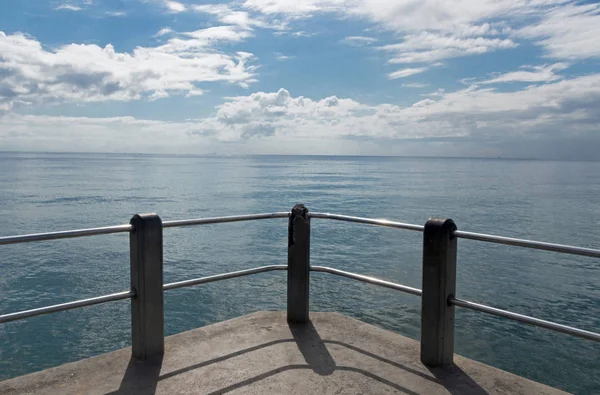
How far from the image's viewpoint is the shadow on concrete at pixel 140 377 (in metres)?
3.57

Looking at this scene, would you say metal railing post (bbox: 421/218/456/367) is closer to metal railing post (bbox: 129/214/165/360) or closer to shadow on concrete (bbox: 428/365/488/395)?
shadow on concrete (bbox: 428/365/488/395)

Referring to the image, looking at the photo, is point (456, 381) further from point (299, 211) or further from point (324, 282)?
point (324, 282)

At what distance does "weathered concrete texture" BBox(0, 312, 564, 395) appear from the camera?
3.62m

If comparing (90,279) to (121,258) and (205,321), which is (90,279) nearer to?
(121,258)

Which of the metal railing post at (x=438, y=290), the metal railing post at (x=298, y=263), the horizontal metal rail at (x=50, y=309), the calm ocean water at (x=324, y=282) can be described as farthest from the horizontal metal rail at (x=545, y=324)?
the calm ocean water at (x=324, y=282)

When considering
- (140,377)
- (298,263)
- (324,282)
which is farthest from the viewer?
(324,282)

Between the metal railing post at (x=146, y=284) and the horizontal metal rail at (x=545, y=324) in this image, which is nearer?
the horizontal metal rail at (x=545, y=324)

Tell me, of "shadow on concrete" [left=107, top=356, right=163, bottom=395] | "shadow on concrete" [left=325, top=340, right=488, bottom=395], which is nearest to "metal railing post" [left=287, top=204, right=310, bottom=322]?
"shadow on concrete" [left=325, top=340, right=488, bottom=395]

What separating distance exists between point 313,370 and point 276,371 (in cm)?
30

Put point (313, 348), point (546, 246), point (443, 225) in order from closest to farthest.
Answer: point (546, 246) < point (443, 225) < point (313, 348)

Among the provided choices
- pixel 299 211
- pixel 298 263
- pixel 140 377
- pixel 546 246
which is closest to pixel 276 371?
pixel 140 377

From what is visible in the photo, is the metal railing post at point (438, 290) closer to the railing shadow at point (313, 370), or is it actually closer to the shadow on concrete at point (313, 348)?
the railing shadow at point (313, 370)

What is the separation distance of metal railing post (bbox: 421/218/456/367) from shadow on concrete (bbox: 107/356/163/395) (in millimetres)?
2198

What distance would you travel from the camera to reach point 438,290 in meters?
3.95
